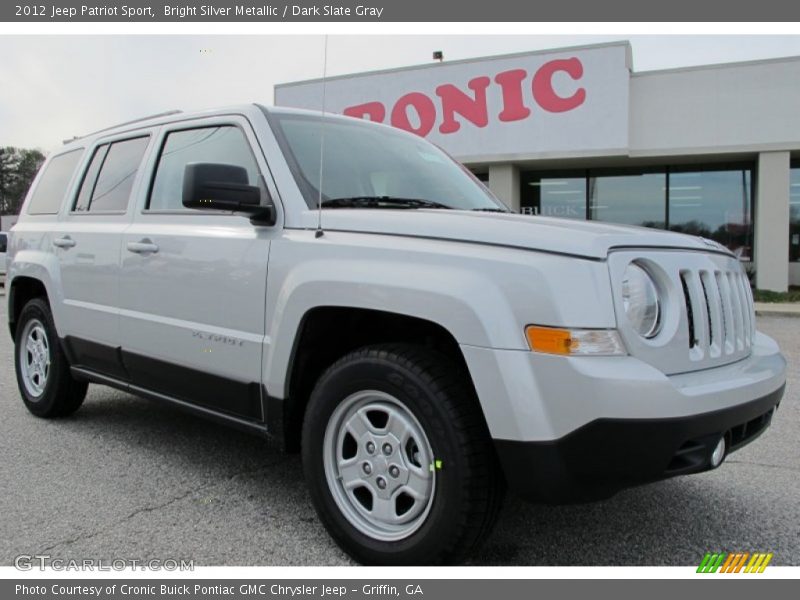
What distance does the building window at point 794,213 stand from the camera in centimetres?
1675

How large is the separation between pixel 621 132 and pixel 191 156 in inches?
534

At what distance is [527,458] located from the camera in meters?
2.24

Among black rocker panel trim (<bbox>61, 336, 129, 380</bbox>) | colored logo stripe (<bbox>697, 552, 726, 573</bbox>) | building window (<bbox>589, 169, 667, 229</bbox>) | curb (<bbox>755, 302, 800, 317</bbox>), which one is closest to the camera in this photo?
colored logo stripe (<bbox>697, 552, 726, 573</bbox>)

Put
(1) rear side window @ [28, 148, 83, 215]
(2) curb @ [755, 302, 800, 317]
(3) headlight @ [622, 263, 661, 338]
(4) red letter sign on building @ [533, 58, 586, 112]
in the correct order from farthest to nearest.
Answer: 1. (4) red letter sign on building @ [533, 58, 586, 112]
2. (2) curb @ [755, 302, 800, 317]
3. (1) rear side window @ [28, 148, 83, 215]
4. (3) headlight @ [622, 263, 661, 338]

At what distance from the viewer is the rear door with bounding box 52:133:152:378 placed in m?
3.98

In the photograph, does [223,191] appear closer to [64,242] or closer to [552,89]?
[64,242]

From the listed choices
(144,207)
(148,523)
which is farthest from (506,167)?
(148,523)

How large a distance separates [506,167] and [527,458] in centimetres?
1532

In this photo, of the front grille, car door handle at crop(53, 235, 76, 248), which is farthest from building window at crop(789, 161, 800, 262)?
car door handle at crop(53, 235, 76, 248)

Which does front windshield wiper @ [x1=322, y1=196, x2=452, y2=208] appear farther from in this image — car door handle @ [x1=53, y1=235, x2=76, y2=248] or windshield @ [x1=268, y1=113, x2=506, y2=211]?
car door handle @ [x1=53, y1=235, x2=76, y2=248]

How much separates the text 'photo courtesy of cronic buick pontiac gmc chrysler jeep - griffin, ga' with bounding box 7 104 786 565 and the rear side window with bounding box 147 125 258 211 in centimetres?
1

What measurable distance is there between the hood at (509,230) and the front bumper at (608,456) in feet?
1.92

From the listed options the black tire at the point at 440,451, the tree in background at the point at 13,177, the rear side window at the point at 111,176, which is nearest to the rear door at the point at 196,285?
the rear side window at the point at 111,176
